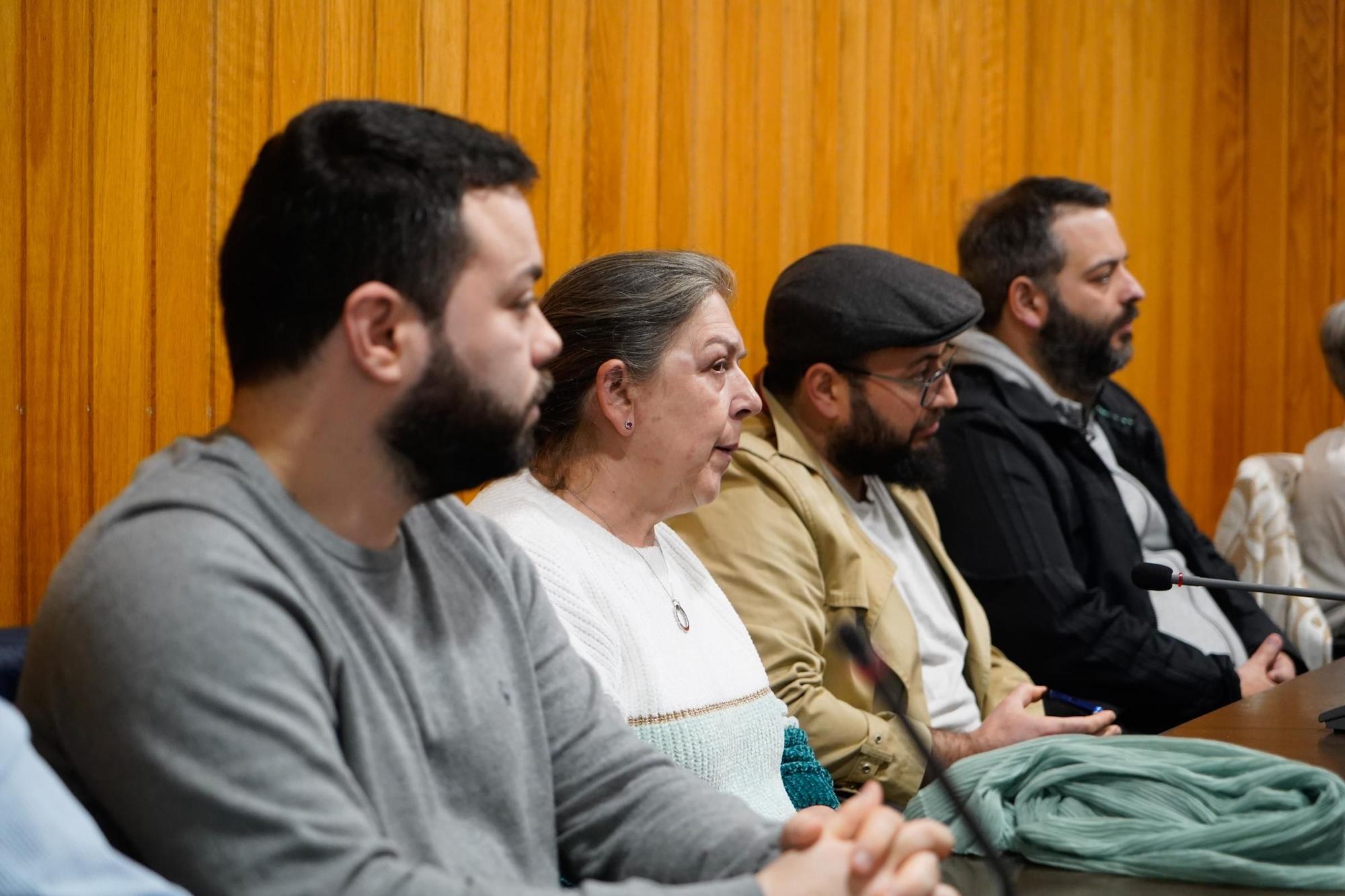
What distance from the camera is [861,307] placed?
3229 mm

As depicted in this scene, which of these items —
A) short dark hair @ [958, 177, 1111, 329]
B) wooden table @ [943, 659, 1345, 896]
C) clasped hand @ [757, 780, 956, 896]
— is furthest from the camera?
short dark hair @ [958, 177, 1111, 329]

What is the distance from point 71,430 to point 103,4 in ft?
2.13

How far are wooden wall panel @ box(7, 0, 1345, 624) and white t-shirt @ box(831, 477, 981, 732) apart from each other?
64 cm

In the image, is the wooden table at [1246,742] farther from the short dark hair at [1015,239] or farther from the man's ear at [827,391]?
the short dark hair at [1015,239]

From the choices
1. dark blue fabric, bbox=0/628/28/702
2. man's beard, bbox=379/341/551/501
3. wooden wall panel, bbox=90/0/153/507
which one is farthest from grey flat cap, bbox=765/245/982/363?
dark blue fabric, bbox=0/628/28/702

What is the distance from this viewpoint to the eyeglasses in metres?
3.26

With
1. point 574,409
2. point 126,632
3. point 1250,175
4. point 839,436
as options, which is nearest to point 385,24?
point 574,409

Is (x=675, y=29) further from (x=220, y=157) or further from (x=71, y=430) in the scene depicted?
(x=71, y=430)

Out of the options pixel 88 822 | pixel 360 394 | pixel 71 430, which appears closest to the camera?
pixel 88 822

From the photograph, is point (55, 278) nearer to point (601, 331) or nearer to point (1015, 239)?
point (601, 331)

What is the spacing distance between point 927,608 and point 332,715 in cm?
204

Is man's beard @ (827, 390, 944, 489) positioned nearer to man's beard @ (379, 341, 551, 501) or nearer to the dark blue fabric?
man's beard @ (379, 341, 551, 501)

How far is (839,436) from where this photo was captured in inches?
127

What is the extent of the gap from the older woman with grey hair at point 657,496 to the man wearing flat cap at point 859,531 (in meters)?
0.28
